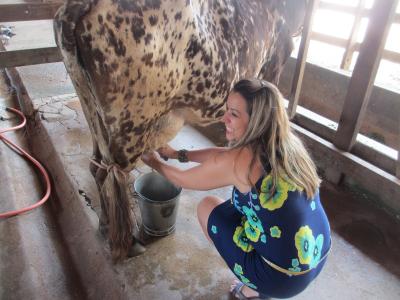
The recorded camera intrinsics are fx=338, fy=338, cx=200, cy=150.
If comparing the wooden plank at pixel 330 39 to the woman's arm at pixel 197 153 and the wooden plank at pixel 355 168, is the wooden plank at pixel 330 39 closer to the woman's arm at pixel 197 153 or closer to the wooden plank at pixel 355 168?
A: the wooden plank at pixel 355 168

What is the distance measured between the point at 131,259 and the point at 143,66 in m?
1.10

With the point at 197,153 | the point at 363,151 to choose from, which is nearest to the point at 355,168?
the point at 363,151

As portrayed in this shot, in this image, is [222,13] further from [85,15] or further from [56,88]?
[56,88]

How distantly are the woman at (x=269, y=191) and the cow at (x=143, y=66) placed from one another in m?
0.33

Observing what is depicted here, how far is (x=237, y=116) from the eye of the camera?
1.34m

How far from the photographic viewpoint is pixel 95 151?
5.90 feet

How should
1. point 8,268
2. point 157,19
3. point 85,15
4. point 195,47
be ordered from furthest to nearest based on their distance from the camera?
point 8,268 < point 195,47 < point 157,19 < point 85,15

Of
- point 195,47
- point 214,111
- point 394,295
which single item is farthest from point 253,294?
point 195,47

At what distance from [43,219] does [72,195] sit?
0.25 metres

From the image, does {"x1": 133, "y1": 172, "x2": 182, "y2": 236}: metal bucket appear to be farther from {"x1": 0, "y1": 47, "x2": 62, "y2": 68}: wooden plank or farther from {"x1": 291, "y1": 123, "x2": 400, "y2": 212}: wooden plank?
{"x1": 291, "y1": 123, "x2": 400, "y2": 212}: wooden plank

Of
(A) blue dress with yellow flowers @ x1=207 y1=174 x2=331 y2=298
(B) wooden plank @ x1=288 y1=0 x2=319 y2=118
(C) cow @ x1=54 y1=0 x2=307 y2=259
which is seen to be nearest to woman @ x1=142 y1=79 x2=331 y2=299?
(A) blue dress with yellow flowers @ x1=207 y1=174 x2=331 y2=298

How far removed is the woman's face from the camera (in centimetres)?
132

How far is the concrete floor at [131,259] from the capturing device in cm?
183

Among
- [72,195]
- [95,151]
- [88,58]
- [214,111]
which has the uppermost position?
[88,58]
